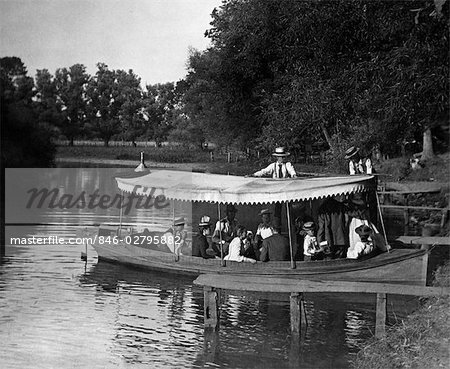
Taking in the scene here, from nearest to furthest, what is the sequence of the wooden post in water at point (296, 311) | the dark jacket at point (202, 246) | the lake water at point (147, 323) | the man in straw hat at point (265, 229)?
the lake water at point (147, 323), the wooden post in water at point (296, 311), the man in straw hat at point (265, 229), the dark jacket at point (202, 246)

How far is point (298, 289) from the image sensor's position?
13367mm

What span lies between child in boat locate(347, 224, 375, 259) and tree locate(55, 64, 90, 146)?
72.8 meters

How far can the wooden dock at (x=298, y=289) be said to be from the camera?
42.1 feet

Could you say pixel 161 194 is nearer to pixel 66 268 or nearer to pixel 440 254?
pixel 66 268

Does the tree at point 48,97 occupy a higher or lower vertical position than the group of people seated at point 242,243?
higher

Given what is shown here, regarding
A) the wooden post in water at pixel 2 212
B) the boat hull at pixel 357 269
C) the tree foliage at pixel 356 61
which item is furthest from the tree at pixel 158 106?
the boat hull at pixel 357 269

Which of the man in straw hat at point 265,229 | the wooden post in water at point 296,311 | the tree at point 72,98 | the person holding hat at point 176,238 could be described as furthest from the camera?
the tree at point 72,98

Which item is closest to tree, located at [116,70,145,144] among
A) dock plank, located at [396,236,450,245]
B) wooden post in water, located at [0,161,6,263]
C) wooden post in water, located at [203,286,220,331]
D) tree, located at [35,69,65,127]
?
tree, located at [35,69,65,127]

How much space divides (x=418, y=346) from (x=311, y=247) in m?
7.48

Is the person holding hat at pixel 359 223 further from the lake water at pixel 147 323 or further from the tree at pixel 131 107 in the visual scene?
the tree at pixel 131 107

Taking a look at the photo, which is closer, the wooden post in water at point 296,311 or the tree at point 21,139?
the wooden post in water at point 296,311

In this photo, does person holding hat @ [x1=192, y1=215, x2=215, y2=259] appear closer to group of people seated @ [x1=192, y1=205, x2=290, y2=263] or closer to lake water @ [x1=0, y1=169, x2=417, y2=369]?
group of people seated @ [x1=192, y1=205, x2=290, y2=263]

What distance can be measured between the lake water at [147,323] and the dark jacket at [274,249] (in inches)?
37.6

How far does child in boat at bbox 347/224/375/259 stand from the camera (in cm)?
1766
